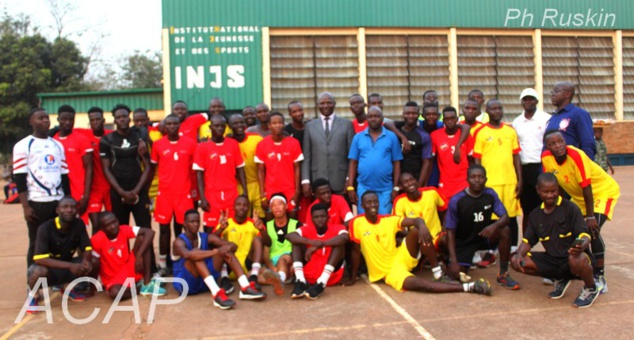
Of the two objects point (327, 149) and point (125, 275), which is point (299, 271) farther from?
point (125, 275)

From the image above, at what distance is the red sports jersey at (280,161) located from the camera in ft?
21.8

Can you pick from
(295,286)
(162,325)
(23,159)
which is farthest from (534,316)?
(23,159)

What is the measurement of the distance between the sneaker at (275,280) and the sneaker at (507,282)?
2200 mm

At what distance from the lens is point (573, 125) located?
6145 millimetres

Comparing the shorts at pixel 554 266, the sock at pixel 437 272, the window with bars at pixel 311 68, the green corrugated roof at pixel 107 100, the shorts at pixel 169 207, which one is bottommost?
the sock at pixel 437 272

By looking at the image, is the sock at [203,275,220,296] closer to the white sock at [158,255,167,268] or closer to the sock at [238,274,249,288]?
the sock at [238,274,249,288]

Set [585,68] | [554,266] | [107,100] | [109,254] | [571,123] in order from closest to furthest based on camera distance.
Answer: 1. [554,266]
2. [109,254]
3. [571,123]
4. [107,100]
5. [585,68]

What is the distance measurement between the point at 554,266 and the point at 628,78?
20.6 m

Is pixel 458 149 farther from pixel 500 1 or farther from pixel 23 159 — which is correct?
pixel 500 1


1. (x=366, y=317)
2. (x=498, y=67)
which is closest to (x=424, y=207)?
(x=366, y=317)

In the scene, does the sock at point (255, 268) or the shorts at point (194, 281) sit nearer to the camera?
the shorts at point (194, 281)

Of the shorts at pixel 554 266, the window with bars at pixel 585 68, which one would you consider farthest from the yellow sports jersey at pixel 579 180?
the window with bars at pixel 585 68

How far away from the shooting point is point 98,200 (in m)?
6.52

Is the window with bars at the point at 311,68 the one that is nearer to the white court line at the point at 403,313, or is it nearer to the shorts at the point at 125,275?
the shorts at the point at 125,275
